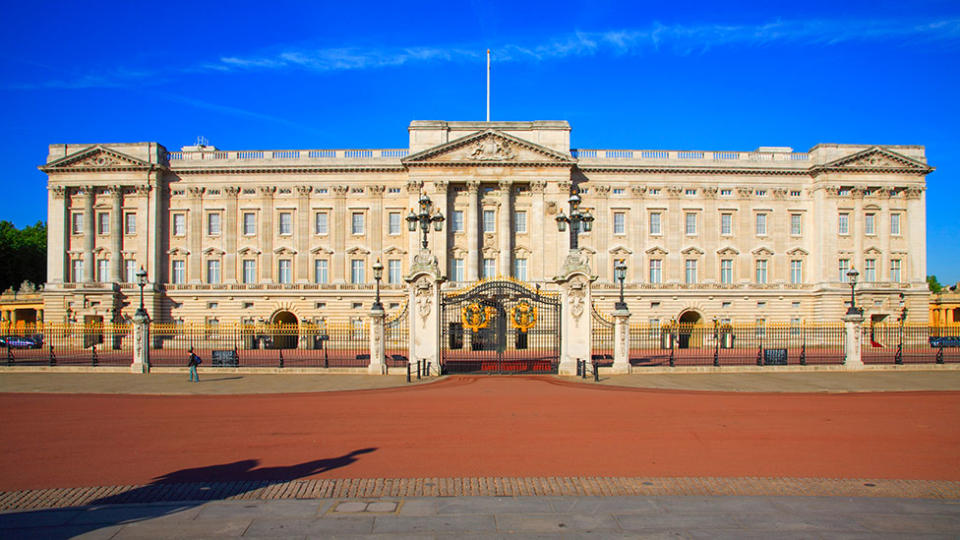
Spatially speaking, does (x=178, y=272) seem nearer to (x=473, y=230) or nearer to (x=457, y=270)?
(x=457, y=270)

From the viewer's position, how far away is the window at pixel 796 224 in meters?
55.1

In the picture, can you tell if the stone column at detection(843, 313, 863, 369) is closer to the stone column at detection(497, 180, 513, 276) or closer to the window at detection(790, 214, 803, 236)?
the stone column at detection(497, 180, 513, 276)

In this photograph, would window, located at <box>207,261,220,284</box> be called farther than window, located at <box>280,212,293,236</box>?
No

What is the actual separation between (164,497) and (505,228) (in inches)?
1742

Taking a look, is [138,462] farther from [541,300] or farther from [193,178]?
[193,178]

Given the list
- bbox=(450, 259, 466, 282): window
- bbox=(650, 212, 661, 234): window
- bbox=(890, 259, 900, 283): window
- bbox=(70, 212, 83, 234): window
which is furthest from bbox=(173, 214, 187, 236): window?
bbox=(890, 259, 900, 283): window

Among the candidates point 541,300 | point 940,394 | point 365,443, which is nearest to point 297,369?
point 541,300

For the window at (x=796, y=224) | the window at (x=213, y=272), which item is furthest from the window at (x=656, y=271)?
the window at (x=213, y=272)

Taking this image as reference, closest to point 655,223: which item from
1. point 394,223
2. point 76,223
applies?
point 394,223

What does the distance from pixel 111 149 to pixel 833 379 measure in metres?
56.1

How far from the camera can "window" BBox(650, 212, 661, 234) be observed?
179 feet

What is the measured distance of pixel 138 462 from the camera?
35.9 ft

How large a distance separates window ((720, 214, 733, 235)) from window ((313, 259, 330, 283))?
116 ft

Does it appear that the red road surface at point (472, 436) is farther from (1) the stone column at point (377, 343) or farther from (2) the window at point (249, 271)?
→ (2) the window at point (249, 271)
